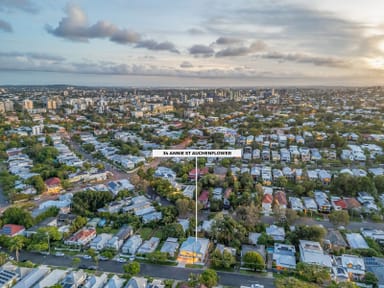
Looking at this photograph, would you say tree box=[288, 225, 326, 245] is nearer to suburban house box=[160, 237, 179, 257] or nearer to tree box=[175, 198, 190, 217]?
suburban house box=[160, 237, 179, 257]

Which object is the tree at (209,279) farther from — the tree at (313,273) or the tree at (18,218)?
the tree at (18,218)

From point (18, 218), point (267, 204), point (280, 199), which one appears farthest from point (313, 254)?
point (18, 218)

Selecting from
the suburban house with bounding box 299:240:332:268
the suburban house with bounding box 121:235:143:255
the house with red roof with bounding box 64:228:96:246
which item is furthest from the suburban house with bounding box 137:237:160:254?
the suburban house with bounding box 299:240:332:268

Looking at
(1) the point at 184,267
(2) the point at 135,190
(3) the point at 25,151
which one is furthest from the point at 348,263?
(3) the point at 25,151

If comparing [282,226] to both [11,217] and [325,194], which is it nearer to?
[325,194]

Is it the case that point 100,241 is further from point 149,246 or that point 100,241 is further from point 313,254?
point 313,254

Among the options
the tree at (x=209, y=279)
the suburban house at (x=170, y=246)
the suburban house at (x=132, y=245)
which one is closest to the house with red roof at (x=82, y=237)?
the suburban house at (x=132, y=245)
